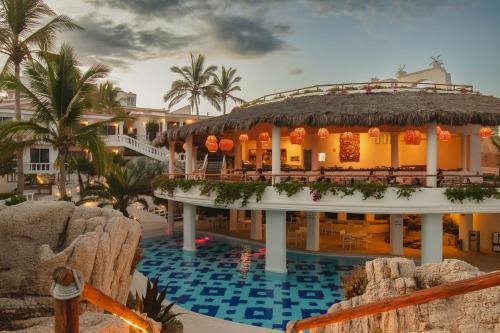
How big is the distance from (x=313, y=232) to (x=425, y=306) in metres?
13.1

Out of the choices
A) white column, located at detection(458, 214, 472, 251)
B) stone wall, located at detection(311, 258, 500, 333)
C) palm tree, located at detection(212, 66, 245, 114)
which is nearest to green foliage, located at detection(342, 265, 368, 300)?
stone wall, located at detection(311, 258, 500, 333)

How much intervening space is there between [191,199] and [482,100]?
15516mm

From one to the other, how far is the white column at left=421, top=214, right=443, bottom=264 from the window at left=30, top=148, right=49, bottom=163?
111ft

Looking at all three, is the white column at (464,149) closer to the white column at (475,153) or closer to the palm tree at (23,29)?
the white column at (475,153)

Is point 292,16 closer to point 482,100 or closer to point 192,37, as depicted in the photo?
point 192,37

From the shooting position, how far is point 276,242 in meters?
15.9

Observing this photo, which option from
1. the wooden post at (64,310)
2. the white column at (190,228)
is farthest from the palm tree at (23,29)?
the wooden post at (64,310)

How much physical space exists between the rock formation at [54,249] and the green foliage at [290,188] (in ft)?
27.5

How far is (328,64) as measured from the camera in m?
35.2

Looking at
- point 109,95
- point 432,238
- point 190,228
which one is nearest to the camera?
point 432,238

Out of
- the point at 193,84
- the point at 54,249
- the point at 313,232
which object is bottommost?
the point at 313,232

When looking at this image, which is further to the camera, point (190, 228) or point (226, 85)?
point (226, 85)

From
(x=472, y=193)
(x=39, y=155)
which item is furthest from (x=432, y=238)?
(x=39, y=155)

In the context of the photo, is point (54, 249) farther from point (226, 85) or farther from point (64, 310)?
point (226, 85)
